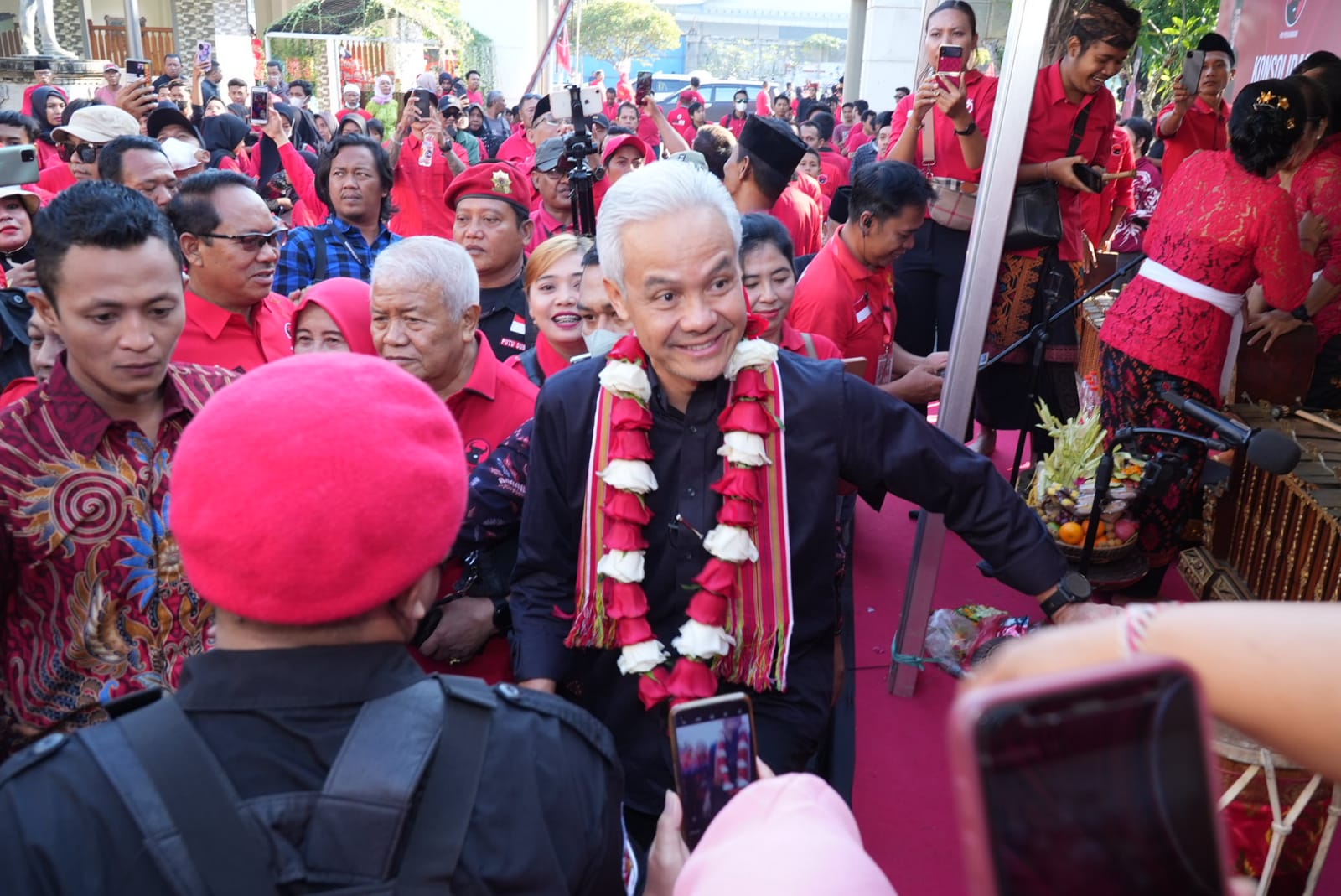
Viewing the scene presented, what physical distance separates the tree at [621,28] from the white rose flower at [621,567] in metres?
60.8

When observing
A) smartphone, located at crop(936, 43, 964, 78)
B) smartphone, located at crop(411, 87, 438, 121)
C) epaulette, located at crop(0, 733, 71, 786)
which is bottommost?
epaulette, located at crop(0, 733, 71, 786)

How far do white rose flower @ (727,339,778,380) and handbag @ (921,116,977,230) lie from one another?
2997mm

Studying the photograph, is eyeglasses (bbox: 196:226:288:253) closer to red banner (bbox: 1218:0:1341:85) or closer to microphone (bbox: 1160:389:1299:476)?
microphone (bbox: 1160:389:1299:476)

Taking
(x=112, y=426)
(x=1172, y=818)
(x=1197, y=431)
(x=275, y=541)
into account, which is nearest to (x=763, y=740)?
(x=275, y=541)

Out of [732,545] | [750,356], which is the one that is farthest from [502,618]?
[750,356]

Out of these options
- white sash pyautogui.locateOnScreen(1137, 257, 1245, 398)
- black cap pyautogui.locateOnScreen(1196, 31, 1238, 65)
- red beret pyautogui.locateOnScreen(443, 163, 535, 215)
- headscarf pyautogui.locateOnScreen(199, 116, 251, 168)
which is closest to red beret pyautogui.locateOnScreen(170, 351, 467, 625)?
red beret pyautogui.locateOnScreen(443, 163, 535, 215)

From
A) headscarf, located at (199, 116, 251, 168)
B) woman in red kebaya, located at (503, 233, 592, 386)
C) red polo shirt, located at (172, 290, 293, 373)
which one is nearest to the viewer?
red polo shirt, located at (172, 290, 293, 373)

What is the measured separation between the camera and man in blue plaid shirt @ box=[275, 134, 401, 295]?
4.70m

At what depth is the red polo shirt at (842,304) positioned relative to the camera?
3812 mm

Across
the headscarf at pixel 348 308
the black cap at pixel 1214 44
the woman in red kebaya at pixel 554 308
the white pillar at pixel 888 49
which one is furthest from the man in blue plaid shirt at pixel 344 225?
the white pillar at pixel 888 49

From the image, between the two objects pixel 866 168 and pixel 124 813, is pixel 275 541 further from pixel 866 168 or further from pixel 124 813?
pixel 866 168

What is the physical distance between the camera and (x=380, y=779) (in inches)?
41.1

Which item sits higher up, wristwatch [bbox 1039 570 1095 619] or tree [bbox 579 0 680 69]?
tree [bbox 579 0 680 69]

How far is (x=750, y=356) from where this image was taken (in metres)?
2.15
